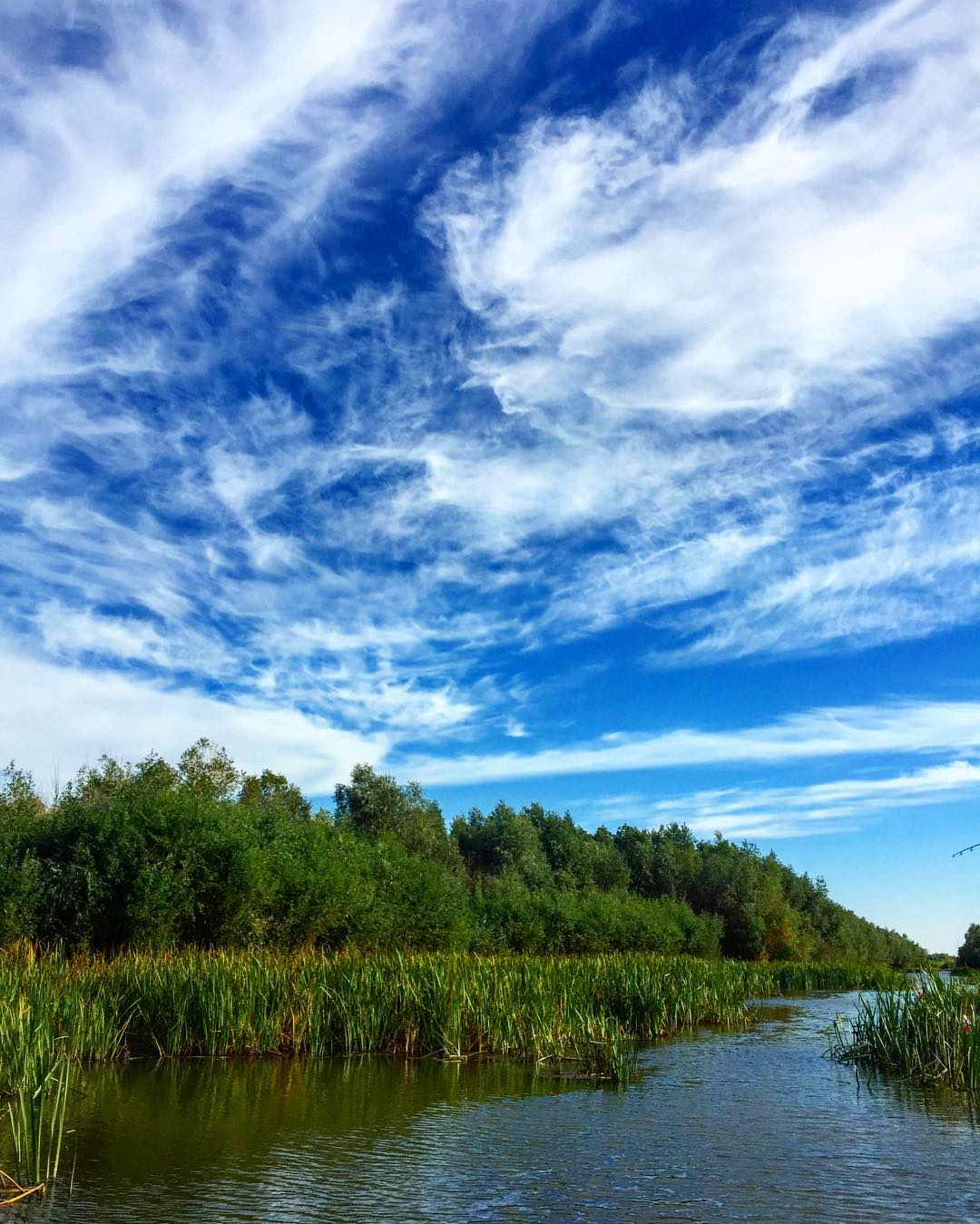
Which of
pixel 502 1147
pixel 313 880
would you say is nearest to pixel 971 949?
pixel 313 880

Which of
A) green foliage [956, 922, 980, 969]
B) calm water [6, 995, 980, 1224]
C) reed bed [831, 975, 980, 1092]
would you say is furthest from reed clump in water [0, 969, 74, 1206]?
green foliage [956, 922, 980, 969]

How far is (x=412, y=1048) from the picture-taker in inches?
763

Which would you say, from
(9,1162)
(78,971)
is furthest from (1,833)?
(9,1162)

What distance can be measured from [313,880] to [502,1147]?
1164 inches

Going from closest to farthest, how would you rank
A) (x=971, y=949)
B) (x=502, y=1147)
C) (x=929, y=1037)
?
1. (x=502, y=1147)
2. (x=929, y=1037)
3. (x=971, y=949)

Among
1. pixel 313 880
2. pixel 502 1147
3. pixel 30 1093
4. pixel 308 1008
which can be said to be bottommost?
pixel 502 1147

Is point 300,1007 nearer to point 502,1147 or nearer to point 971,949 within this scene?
point 502,1147

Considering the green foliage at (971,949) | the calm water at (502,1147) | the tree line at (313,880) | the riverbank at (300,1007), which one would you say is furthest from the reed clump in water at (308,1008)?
the green foliage at (971,949)

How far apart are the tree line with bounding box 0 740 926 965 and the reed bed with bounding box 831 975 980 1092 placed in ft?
6.62

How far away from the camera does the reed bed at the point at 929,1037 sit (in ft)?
53.7

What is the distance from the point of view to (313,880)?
3988 centimetres

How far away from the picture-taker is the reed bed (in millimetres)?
16375

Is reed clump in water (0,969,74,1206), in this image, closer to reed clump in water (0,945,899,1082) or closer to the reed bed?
reed clump in water (0,945,899,1082)

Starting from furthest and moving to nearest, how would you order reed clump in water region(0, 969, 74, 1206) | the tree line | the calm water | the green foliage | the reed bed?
the green foliage → the tree line → the reed bed → reed clump in water region(0, 969, 74, 1206) → the calm water
